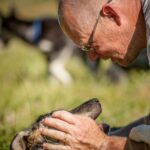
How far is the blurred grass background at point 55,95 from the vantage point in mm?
5120

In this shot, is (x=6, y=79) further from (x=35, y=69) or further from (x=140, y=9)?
(x=140, y=9)

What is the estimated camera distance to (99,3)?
3.22m

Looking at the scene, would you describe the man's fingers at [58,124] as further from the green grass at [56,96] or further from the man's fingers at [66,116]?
the green grass at [56,96]

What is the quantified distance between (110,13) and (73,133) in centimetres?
66

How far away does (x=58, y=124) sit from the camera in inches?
123

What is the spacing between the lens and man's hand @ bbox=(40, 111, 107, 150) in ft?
10.3

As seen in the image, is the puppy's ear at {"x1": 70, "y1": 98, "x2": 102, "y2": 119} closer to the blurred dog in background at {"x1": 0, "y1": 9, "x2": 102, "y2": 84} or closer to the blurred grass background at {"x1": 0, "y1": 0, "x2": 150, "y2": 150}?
the blurred grass background at {"x1": 0, "y1": 0, "x2": 150, "y2": 150}

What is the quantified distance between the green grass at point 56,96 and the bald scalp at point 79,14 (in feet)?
3.68

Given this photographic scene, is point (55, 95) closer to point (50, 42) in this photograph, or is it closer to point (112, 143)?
point (112, 143)

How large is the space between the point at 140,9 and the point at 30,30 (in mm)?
8815

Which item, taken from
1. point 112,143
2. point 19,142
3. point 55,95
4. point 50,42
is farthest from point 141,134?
point 50,42

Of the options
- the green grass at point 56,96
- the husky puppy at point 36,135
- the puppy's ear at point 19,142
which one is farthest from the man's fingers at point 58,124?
the green grass at point 56,96

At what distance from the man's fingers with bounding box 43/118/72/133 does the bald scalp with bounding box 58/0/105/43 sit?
50 cm

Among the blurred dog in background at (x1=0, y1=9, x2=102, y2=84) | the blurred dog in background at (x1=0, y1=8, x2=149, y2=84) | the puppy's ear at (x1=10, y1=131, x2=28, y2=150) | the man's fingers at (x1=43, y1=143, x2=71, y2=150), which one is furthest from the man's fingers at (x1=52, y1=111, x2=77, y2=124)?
the blurred dog in background at (x1=0, y1=9, x2=102, y2=84)
